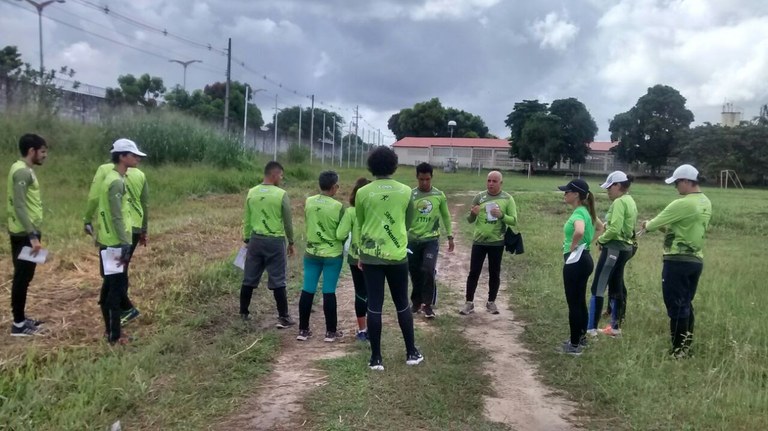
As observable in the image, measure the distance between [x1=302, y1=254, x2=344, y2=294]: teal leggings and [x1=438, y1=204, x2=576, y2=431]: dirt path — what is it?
5.21 ft

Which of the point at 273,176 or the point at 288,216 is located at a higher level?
the point at 273,176

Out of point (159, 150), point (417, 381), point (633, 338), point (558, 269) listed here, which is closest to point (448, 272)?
point (558, 269)

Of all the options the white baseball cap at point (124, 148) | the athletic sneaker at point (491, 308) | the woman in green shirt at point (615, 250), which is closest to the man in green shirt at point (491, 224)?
the athletic sneaker at point (491, 308)

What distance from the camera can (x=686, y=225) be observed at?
5.65 metres

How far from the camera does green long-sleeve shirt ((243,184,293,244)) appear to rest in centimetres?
652

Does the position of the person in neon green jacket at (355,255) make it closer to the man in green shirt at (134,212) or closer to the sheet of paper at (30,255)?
the man in green shirt at (134,212)

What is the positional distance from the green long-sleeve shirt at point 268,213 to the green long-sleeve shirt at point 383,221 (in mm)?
1426

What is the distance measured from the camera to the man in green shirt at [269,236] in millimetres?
6523

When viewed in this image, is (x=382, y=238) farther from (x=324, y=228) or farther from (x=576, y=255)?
(x=576, y=255)

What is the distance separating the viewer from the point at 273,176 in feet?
21.9

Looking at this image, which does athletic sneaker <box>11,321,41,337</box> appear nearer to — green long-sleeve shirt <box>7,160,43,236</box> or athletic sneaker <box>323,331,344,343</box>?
green long-sleeve shirt <box>7,160,43,236</box>

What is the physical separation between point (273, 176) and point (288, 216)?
501 millimetres

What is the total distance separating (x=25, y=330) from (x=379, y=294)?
3.33 meters

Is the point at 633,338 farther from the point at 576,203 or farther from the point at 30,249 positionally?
the point at 30,249
